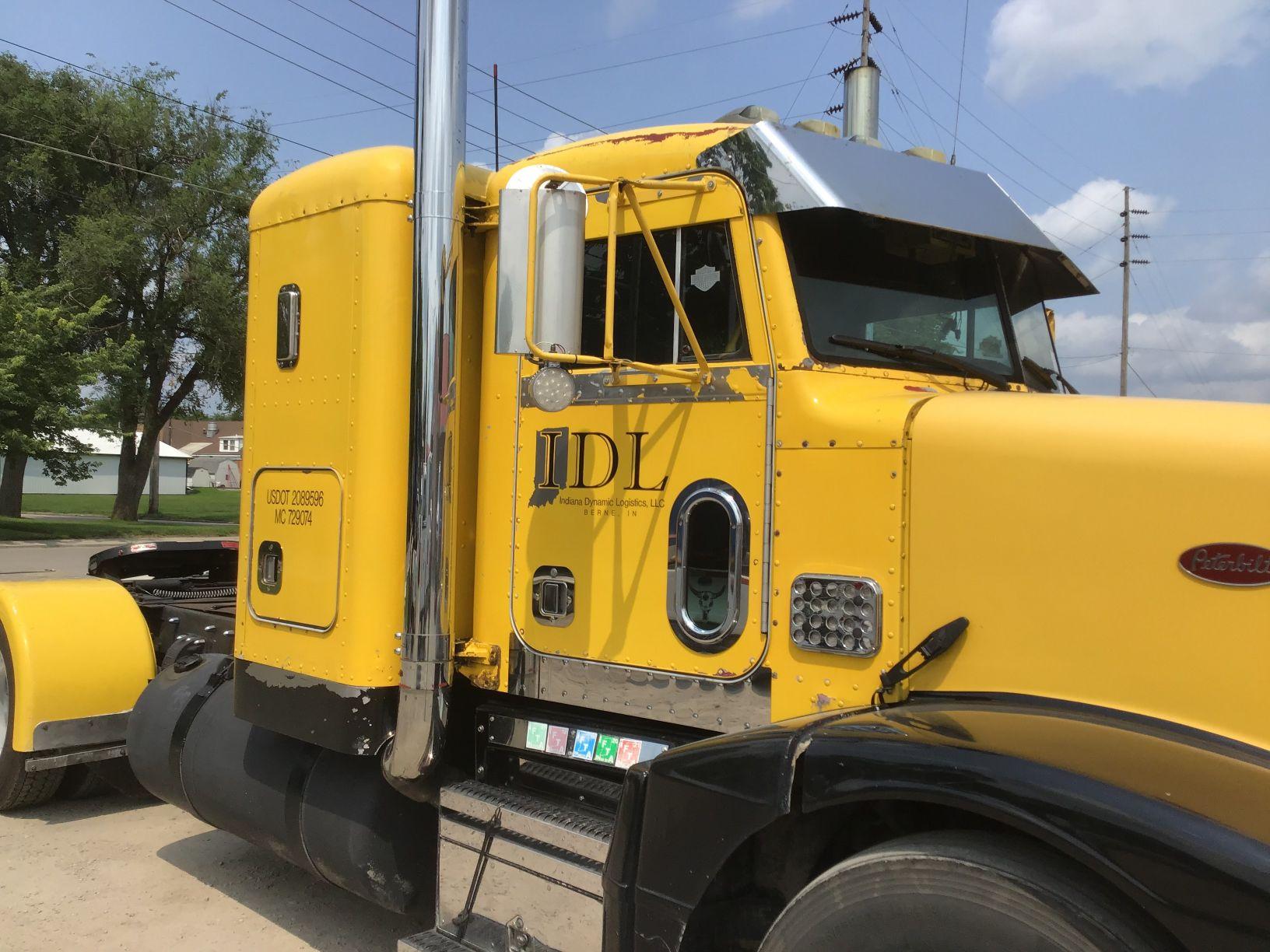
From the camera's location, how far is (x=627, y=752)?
3.29 m

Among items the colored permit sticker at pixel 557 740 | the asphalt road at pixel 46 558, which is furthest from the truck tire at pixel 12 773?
the asphalt road at pixel 46 558

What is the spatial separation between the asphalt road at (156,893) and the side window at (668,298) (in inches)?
108

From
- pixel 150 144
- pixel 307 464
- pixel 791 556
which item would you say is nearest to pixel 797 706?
pixel 791 556

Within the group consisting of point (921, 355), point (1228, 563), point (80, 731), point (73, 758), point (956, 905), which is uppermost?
point (921, 355)

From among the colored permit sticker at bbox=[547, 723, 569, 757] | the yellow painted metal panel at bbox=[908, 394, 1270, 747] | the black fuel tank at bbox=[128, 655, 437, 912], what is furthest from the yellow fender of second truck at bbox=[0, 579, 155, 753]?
the yellow painted metal panel at bbox=[908, 394, 1270, 747]

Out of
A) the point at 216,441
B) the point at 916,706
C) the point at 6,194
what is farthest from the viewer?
the point at 216,441

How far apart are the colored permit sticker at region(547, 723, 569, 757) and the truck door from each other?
0.28 m

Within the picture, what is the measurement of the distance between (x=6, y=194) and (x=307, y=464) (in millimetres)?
31822

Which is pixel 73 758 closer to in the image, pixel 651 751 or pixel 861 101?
pixel 651 751

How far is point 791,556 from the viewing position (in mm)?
2855

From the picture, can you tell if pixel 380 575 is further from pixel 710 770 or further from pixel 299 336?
pixel 710 770

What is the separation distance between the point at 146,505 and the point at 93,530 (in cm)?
2336

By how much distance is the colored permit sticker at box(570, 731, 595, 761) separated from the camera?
11.2ft

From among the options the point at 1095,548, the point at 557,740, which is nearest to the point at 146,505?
the point at 557,740
